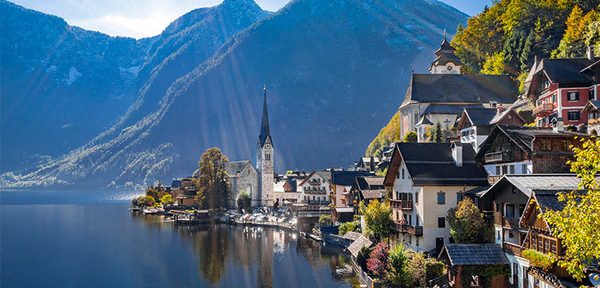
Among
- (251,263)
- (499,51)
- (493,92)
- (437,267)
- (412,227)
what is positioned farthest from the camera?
(499,51)

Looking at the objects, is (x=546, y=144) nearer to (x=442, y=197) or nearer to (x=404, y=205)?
(x=442, y=197)

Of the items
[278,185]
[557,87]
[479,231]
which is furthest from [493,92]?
[278,185]

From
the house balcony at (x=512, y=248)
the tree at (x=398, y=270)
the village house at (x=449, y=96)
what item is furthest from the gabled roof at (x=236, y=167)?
the house balcony at (x=512, y=248)

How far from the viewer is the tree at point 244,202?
131m

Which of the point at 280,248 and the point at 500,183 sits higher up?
the point at 500,183

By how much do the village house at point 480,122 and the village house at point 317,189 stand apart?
57021 mm

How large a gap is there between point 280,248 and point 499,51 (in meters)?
59.4

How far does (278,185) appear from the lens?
147 metres

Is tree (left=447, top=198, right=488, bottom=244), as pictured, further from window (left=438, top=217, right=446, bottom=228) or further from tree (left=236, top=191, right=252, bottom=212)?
tree (left=236, top=191, right=252, bottom=212)

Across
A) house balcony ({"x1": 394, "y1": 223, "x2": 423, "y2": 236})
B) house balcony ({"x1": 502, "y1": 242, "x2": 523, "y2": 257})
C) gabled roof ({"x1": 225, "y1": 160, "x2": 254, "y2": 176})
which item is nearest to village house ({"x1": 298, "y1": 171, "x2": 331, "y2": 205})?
gabled roof ({"x1": 225, "y1": 160, "x2": 254, "y2": 176})

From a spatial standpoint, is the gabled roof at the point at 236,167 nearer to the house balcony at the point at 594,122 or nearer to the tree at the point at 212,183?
the tree at the point at 212,183

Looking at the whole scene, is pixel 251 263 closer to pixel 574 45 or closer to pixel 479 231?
pixel 479 231

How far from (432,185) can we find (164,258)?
38873 mm

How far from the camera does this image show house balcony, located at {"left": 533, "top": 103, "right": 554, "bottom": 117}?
194 feet
